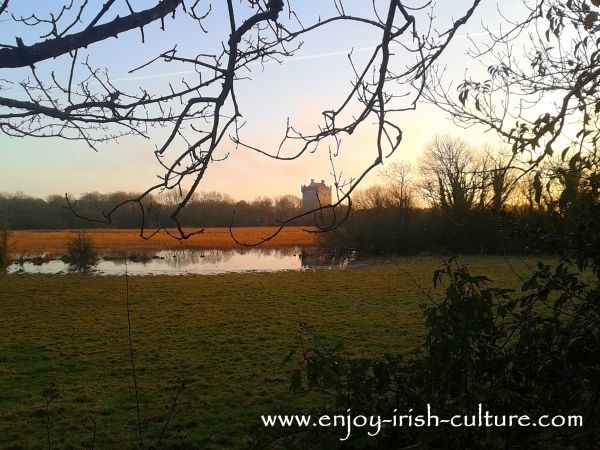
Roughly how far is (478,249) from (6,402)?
90.8 ft

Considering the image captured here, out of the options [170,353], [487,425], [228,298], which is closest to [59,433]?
[170,353]

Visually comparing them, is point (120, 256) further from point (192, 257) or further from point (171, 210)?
point (171, 210)

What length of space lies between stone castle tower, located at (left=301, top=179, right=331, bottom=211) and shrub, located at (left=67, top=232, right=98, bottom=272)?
2880cm

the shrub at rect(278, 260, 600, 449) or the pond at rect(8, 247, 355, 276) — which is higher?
the shrub at rect(278, 260, 600, 449)

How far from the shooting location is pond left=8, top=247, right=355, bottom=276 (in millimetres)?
27453

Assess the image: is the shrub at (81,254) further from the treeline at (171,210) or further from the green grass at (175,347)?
the treeline at (171,210)

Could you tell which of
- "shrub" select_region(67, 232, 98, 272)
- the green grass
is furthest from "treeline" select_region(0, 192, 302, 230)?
"shrub" select_region(67, 232, 98, 272)

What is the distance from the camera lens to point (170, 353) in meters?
9.17

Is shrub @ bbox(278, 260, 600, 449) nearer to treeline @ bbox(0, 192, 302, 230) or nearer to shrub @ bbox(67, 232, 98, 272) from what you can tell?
treeline @ bbox(0, 192, 302, 230)

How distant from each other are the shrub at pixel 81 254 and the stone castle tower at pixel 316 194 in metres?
28.8

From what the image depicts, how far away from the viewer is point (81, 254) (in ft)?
93.8

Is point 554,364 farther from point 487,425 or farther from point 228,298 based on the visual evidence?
point 228,298

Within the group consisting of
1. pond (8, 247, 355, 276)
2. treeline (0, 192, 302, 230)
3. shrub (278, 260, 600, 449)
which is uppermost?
treeline (0, 192, 302, 230)

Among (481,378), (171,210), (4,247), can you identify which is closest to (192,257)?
(4,247)
